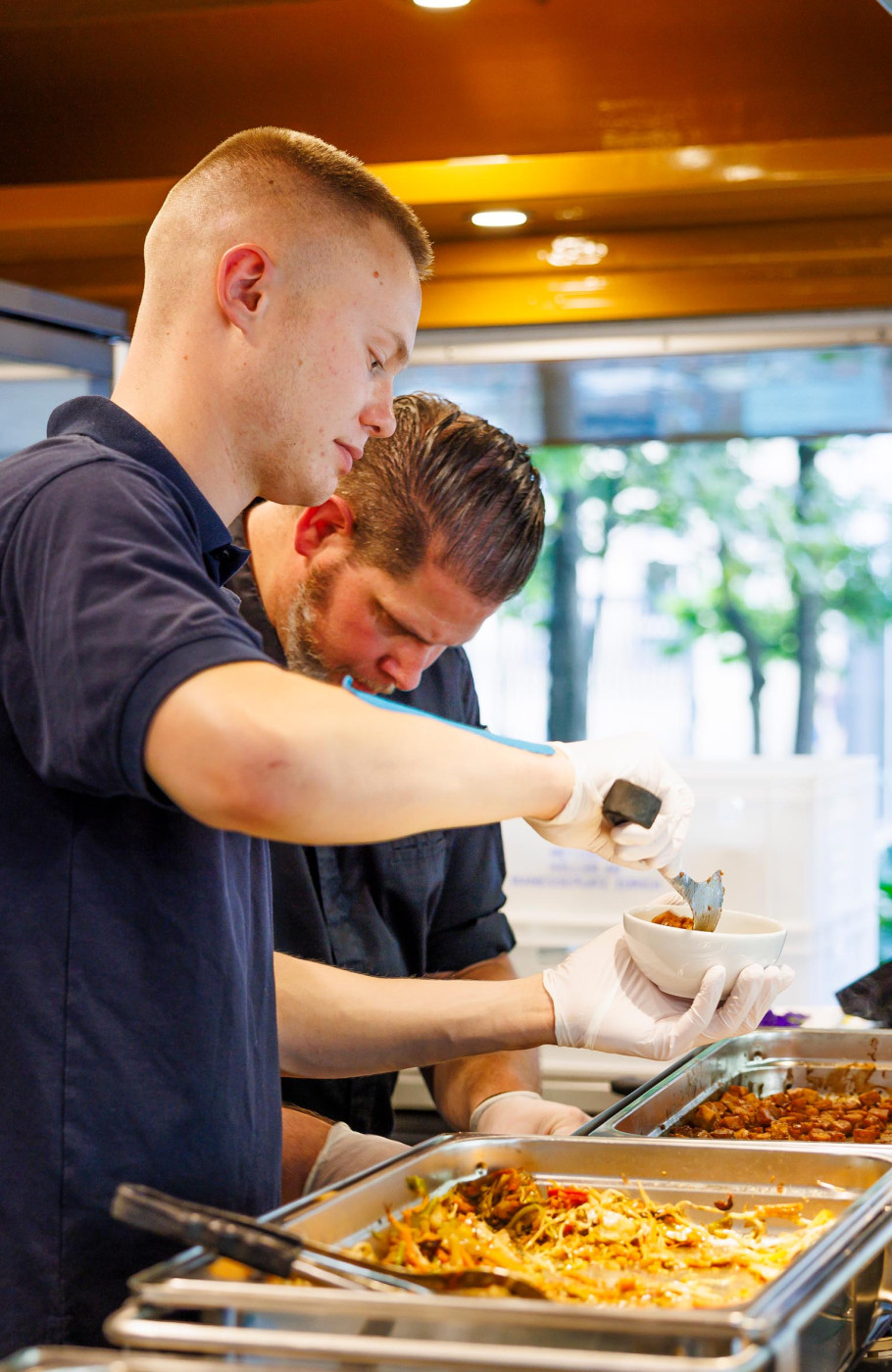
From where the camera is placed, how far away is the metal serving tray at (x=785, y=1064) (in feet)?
5.74

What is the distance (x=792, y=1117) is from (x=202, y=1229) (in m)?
1.00

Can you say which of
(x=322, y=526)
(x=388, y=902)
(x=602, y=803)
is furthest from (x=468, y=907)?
(x=602, y=803)

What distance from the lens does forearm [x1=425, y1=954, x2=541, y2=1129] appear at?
1.95 meters

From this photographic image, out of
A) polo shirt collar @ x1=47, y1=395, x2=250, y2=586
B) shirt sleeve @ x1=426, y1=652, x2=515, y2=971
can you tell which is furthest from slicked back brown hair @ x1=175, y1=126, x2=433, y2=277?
shirt sleeve @ x1=426, y1=652, x2=515, y2=971

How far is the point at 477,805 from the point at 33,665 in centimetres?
34

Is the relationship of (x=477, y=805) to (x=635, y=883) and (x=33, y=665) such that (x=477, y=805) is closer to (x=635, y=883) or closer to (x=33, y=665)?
(x=33, y=665)

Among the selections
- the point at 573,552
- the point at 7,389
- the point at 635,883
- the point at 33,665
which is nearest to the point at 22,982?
the point at 33,665

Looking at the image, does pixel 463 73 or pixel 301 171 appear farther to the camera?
pixel 463 73

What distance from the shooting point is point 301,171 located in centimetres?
126

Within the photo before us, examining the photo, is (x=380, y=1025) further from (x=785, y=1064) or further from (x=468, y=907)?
(x=785, y=1064)

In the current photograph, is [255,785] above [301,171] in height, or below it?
below

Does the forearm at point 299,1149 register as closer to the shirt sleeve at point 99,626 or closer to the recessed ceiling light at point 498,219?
the shirt sleeve at point 99,626

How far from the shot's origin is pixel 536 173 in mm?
2395

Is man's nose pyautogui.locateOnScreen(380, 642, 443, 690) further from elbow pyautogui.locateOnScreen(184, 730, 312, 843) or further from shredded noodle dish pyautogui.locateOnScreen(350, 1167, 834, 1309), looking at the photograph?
elbow pyautogui.locateOnScreen(184, 730, 312, 843)
